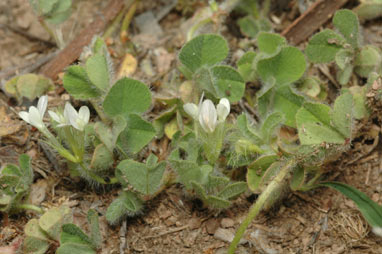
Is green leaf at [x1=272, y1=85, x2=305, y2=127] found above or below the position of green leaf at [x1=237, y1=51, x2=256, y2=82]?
below

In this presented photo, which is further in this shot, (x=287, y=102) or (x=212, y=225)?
(x=287, y=102)

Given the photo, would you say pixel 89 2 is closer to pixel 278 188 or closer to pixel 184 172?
pixel 184 172

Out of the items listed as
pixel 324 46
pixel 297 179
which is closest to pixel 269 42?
pixel 324 46

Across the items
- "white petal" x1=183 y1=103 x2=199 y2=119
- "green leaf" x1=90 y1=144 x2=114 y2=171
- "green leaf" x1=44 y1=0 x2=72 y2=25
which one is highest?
"green leaf" x1=44 y1=0 x2=72 y2=25

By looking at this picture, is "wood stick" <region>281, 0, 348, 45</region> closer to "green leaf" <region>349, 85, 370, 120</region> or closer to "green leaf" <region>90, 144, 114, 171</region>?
"green leaf" <region>349, 85, 370, 120</region>

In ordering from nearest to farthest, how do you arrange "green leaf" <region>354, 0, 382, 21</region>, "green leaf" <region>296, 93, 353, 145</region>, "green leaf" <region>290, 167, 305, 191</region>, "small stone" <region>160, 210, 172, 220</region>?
1. "green leaf" <region>296, 93, 353, 145</region>
2. "green leaf" <region>290, 167, 305, 191</region>
3. "small stone" <region>160, 210, 172, 220</region>
4. "green leaf" <region>354, 0, 382, 21</region>

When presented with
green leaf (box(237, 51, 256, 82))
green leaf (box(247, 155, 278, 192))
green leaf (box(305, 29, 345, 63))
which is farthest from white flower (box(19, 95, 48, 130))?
green leaf (box(305, 29, 345, 63))

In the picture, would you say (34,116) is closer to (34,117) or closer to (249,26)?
(34,117)
